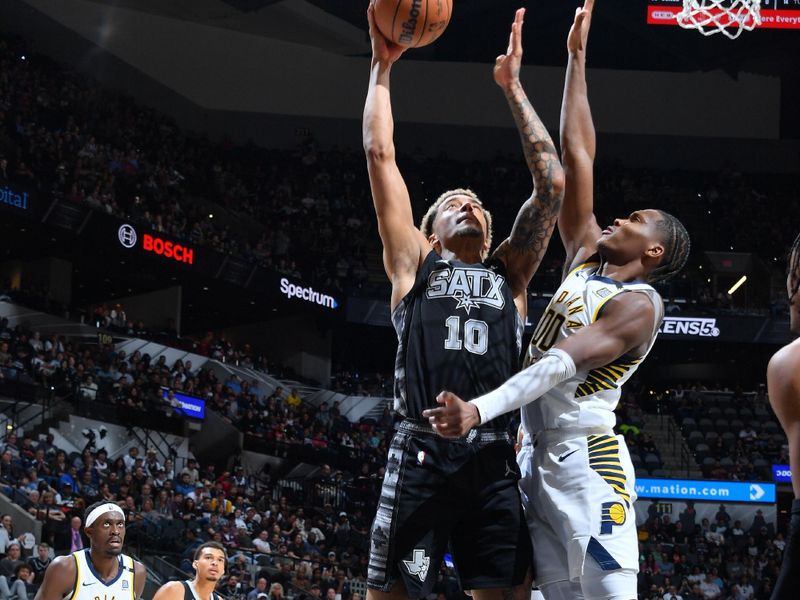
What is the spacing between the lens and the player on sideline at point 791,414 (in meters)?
2.90

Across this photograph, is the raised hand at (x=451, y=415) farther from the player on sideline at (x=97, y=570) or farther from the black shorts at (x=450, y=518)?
the player on sideline at (x=97, y=570)

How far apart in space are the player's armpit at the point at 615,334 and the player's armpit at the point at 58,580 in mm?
4604

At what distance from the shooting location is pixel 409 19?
4.48 m

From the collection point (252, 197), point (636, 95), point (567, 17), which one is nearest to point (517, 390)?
point (252, 197)

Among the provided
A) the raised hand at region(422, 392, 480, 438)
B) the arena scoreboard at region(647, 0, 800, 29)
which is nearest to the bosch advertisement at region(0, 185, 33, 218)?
the arena scoreboard at region(647, 0, 800, 29)

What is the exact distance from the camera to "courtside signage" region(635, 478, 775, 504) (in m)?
23.5

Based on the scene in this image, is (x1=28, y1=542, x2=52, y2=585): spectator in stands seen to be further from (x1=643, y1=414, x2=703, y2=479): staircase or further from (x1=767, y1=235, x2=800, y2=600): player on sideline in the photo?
(x1=643, y1=414, x2=703, y2=479): staircase

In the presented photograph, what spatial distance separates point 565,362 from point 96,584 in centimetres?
476

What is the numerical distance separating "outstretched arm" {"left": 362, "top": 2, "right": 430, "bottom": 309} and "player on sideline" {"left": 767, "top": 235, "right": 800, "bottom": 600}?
1.61 meters

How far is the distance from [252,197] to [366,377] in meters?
5.86

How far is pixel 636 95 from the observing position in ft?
110

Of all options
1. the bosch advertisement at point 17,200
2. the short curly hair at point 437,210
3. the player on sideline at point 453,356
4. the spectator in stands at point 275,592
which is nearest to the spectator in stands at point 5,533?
the spectator in stands at point 275,592

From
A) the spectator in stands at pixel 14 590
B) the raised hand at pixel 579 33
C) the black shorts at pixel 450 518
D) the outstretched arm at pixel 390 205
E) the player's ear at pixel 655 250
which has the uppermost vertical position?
the raised hand at pixel 579 33

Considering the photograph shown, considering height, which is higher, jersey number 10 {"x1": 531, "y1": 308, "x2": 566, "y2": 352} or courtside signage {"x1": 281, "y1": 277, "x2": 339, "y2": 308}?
courtside signage {"x1": 281, "y1": 277, "x2": 339, "y2": 308}
